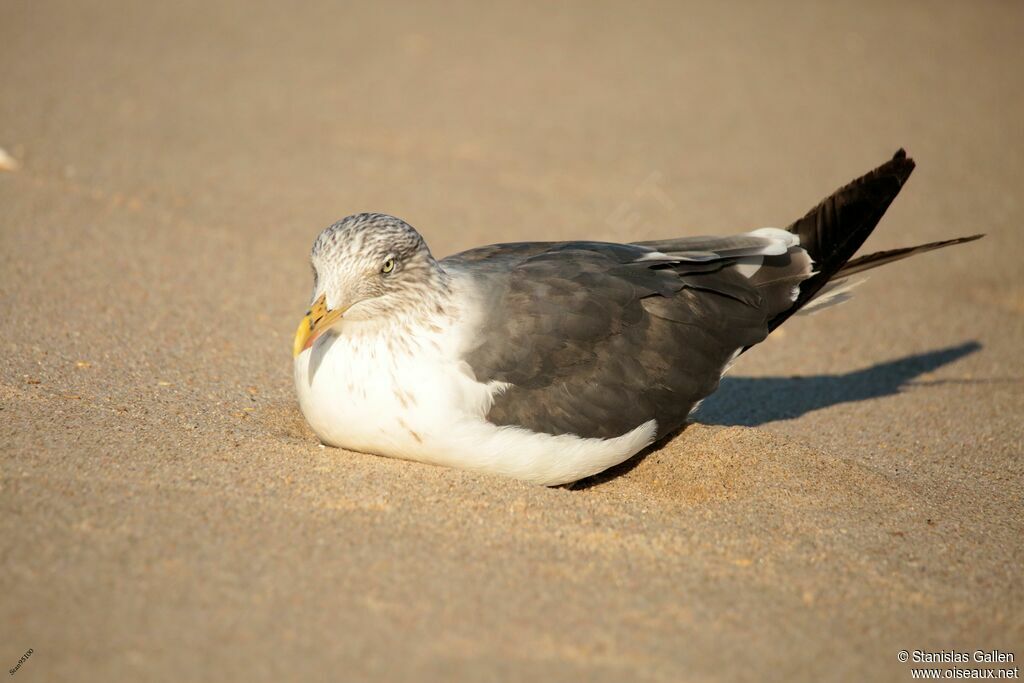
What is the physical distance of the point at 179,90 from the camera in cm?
1062

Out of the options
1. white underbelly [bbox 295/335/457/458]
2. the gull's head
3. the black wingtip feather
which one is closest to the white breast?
white underbelly [bbox 295/335/457/458]

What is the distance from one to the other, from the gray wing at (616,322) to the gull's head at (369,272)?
0.85 ft

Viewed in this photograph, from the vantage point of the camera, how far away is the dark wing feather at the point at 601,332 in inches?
182

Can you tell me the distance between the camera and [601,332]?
190 inches

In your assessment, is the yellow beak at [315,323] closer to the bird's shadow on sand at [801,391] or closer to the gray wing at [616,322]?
the gray wing at [616,322]

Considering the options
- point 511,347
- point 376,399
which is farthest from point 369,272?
point 511,347

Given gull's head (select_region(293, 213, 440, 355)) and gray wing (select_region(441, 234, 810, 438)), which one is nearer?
gull's head (select_region(293, 213, 440, 355))

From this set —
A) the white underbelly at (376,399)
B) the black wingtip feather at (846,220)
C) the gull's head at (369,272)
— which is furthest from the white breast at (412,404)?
the black wingtip feather at (846,220)

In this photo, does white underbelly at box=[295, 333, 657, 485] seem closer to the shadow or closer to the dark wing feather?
the dark wing feather

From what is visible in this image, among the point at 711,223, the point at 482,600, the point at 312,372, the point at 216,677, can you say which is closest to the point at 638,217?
the point at 711,223

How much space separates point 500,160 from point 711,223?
82.9 inches

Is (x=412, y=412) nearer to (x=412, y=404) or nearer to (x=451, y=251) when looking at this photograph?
(x=412, y=404)

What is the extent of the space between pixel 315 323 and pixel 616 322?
4.59ft

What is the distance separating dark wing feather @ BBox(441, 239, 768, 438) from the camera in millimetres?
4633
